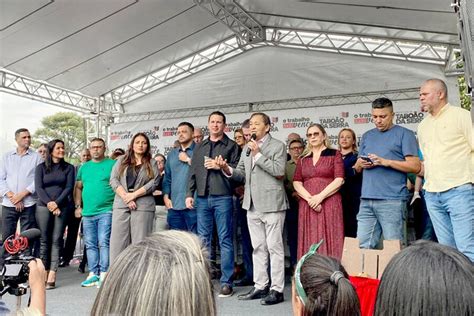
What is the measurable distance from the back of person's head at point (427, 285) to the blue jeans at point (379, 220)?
6.95 feet

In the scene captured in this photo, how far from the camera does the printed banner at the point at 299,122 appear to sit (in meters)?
7.05

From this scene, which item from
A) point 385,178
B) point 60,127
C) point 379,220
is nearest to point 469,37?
point 385,178

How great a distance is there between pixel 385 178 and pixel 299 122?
492 centimetres

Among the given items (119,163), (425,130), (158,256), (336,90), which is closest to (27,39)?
(119,163)

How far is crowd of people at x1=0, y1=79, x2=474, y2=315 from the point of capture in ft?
9.03

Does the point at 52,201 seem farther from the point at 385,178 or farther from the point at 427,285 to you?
the point at 427,285

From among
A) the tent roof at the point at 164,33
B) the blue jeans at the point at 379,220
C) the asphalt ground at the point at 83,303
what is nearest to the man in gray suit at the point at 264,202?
the asphalt ground at the point at 83,303

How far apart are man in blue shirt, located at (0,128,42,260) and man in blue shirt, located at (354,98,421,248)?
3.08 m

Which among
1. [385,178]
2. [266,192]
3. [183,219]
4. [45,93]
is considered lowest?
[183,219]

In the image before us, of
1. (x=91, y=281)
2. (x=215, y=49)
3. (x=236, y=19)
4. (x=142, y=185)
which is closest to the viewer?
(x=142, y=185)

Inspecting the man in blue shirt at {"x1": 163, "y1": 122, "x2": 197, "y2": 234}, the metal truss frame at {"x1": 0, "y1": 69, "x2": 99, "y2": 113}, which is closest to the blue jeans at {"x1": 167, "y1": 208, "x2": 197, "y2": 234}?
the man in blue shirt at {"x1": 163, "y1": 122, "x2": 197, "y2": 234}

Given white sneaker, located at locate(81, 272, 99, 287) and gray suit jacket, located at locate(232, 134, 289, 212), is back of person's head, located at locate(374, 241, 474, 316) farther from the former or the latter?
white sneaker, located at locate(81, 272, 99, 287)

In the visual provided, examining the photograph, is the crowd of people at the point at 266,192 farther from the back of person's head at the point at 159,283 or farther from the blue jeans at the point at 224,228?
the back of person's head at the point at 159,283

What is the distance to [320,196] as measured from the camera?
3.35m
